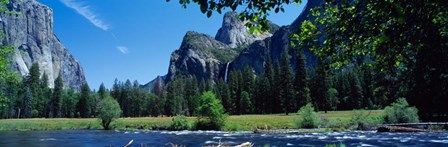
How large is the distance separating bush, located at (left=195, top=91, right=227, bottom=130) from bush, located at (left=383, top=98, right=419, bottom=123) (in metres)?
25.0

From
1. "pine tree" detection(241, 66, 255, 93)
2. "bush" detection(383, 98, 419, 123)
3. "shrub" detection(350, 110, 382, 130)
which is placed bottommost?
"shrub" detection(350, 110, 382, 130)

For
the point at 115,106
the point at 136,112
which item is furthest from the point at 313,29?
the point at 136,112

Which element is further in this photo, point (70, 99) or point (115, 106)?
point (70, 99)

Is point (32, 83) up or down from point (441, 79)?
up

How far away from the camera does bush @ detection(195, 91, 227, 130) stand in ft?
199

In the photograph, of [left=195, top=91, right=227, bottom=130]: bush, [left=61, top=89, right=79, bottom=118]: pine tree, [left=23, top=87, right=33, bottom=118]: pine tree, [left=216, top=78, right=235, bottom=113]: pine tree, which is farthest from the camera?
[left=61, top=89, right=79, bottom=118]: pine tree

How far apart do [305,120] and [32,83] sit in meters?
109

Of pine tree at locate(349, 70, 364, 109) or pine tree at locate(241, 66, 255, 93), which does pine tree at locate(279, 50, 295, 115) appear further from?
pine tree at locate(241, 66, 255, 93)

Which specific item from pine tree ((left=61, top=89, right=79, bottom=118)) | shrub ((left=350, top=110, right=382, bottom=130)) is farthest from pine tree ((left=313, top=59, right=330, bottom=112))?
pine tree ((left=61, top=89, right=79, bottom=118))

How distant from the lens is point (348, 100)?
105625 millimetres

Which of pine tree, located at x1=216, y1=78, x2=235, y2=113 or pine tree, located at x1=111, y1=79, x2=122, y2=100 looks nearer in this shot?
pine tree, located at x1=216, y1=78, x2=235, y2=113

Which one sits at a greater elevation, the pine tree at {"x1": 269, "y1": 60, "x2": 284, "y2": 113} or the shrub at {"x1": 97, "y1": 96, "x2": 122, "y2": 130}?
the pine tree at {"x1": 269, "y1": 60, "x2": 284, "y2": 113}

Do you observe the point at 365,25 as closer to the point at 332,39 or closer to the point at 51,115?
the point at 332,39

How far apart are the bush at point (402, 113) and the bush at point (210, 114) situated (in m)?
25.0
